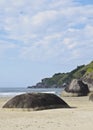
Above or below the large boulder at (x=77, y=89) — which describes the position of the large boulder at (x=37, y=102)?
below

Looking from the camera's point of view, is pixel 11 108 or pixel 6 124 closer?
pixel 6 124

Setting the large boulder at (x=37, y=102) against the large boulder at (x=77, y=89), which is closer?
the large boulder at (x=37, y=102)

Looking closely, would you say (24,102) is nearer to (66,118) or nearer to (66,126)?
(66,118)

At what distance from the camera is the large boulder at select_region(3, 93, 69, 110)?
102 feet

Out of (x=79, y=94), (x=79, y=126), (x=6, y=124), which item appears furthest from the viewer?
(x=79, y=94)

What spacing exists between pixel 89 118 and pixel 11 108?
975 cm

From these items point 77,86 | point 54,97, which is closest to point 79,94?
point 77,86

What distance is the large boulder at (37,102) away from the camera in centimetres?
3106

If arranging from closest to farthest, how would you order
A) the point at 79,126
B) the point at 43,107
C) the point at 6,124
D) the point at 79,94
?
the point at 79,126 → the point at 6,124 → the point at 43,107 → the point at 79,94

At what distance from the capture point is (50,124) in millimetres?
20875

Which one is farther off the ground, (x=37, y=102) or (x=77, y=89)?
(x=77, y=89)

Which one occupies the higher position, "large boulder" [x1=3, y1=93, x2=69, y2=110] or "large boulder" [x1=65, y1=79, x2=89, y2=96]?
"large boulder" [x1=65, y1=79, x2=89, y2=96]

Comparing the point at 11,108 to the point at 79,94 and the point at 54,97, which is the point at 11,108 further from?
the point at 79,94

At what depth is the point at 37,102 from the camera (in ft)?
102
